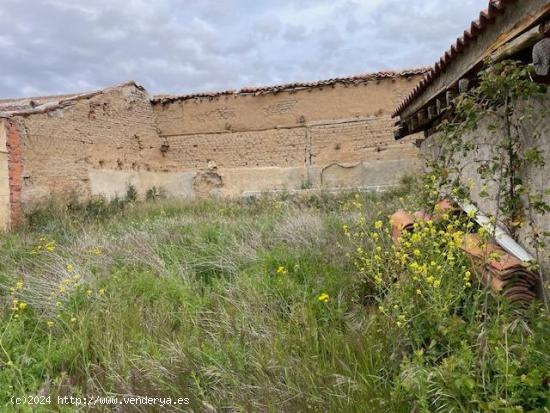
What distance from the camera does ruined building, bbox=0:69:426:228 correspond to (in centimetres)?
1238

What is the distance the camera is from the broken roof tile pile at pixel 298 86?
42.4ft

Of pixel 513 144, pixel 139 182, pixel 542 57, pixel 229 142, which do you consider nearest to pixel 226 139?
pixel 229 142

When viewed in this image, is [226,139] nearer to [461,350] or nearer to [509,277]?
[509,277]

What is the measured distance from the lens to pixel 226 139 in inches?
578

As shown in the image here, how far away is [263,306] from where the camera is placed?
399 cm

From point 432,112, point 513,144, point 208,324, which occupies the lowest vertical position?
point 208,324

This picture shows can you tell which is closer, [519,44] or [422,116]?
[519,44]

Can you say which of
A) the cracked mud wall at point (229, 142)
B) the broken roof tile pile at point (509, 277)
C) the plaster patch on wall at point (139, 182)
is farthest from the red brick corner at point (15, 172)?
the broken roof tile pile at point (509, 277)

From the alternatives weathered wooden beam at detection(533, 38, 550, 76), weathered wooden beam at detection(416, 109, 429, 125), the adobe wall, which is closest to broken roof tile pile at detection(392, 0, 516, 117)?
weathered wooden beam at detection(533, 38, 550, 76)

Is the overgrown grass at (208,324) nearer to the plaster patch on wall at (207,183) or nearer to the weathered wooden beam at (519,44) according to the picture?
the weathered wooden beam at (519,44)

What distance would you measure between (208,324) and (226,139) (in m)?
11.2

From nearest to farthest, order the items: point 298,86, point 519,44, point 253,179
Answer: point 519,44
point 298,86
point 253,179

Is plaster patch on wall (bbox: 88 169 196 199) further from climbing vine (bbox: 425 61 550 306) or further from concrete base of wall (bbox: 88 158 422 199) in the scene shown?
climbing vine (bbox: 425 61 550 306)

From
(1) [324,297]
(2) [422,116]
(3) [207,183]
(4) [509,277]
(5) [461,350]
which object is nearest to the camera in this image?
(5) [461,350]
